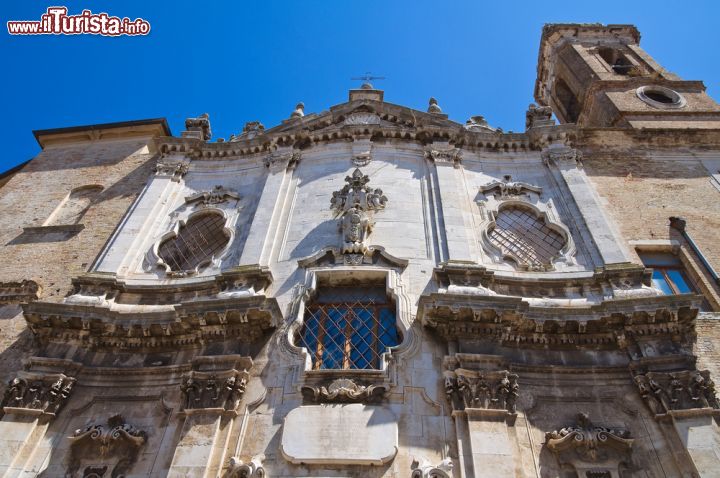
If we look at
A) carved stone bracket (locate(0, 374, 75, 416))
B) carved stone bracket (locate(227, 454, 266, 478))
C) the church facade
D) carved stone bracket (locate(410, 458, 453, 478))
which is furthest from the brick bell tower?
carved stone bracket (locate(0, 374, 75, 416))

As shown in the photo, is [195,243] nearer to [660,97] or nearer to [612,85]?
[612,85]

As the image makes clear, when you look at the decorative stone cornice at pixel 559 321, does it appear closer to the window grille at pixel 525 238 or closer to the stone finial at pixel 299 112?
the window grille at pixel 525 238

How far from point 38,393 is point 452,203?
10.5 meters

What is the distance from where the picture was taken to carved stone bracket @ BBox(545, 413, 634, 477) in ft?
28.9

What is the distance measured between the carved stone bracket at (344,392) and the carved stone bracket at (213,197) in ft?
25.5

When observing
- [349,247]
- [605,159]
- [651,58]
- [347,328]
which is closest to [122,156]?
[349,247]

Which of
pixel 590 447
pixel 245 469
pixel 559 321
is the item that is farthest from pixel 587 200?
pixel 245 469

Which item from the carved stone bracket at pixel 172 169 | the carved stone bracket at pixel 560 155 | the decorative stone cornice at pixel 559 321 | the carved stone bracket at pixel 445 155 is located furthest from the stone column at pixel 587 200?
the carved stone bracket at pixel 172 169

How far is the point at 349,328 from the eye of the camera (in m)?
11.0

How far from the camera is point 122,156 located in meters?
19.2

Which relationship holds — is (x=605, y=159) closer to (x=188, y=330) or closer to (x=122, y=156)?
(x=188, y=330)

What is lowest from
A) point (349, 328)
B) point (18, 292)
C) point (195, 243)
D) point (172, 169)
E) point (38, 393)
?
point (38, 393)

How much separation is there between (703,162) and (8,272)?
72.2 feet

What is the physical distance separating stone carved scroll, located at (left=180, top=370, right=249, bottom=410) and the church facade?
4 cm
